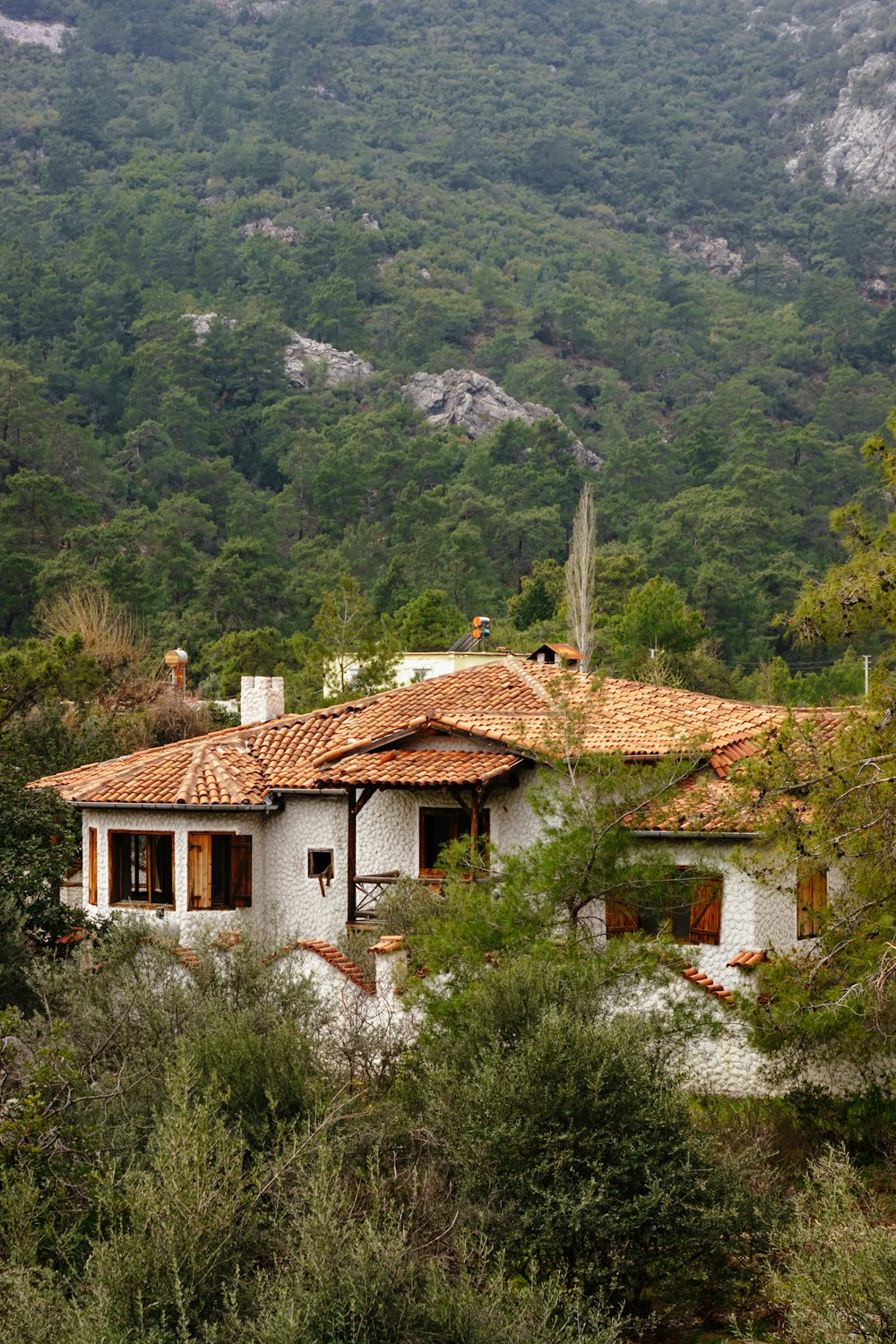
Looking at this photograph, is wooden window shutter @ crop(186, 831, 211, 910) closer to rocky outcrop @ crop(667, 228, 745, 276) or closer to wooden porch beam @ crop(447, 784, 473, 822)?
wooden porch beam @ crop(447, 784, 473, 822)

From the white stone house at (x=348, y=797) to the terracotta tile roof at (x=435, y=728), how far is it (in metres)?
0.03

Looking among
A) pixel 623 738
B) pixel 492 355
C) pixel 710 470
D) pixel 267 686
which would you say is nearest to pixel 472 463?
pixel 710 470

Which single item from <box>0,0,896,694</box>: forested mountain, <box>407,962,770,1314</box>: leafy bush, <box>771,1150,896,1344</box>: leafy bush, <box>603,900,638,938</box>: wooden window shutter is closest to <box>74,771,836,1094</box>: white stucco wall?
<box>603,900,638,938</box>: wooden window shutter

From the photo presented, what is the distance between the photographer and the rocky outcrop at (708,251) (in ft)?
474

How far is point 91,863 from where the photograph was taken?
23.1m

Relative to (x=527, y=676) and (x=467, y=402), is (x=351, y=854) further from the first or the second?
(x=467, y=402)

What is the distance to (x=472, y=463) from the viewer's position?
86.7 m

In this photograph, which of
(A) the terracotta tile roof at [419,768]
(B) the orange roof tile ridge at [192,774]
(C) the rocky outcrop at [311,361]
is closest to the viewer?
(A) the terracotta tile roof at [419,768]

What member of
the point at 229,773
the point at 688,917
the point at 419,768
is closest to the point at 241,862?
the point at 229,773

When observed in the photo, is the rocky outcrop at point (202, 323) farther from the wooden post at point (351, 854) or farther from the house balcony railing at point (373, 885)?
the house balcony railing at point (373, 885)

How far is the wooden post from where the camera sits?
2119 centimetres

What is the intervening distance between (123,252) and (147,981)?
10579 centimetres

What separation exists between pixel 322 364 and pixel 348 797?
285 ft

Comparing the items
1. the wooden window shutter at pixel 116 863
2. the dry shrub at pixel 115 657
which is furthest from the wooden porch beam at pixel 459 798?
the dry shrub at pixel 115 657
